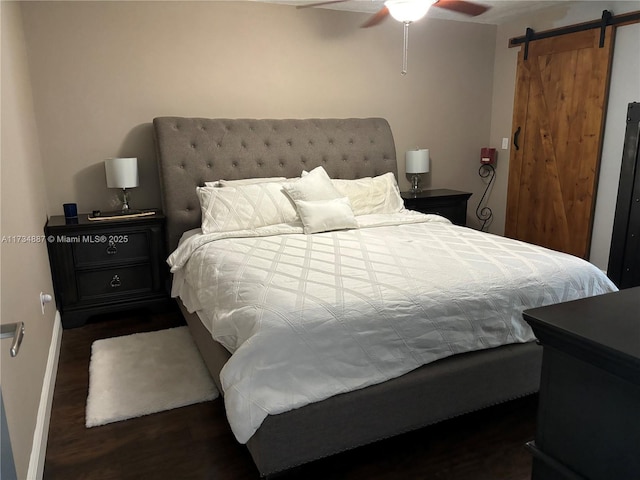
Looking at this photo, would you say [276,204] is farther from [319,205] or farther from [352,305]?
[352,305]

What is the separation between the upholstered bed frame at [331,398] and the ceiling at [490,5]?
1318 millimetres

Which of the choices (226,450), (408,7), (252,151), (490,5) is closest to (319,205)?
(252,151)

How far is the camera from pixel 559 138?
4.24m

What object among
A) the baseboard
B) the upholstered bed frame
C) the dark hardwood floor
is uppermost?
the upholstered bed frame

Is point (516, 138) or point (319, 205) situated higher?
point (516, 138)

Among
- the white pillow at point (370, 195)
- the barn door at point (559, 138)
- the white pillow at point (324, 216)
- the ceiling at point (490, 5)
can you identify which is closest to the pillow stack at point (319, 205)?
the white pillow at point (324, 216)

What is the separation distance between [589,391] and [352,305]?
1.08 meters

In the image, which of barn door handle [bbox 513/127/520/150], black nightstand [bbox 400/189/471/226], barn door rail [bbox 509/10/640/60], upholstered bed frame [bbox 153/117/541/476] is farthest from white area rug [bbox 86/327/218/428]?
barn door rail [bbox 509/10/640/60]

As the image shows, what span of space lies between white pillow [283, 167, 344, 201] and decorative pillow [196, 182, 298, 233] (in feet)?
0.21

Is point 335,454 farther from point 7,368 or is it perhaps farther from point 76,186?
point 76,186

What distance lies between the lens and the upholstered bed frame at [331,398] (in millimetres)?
1749

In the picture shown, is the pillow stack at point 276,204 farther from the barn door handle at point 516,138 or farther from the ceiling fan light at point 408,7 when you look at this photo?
the barn door handle at point 516,138

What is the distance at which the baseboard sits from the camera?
1819 mm

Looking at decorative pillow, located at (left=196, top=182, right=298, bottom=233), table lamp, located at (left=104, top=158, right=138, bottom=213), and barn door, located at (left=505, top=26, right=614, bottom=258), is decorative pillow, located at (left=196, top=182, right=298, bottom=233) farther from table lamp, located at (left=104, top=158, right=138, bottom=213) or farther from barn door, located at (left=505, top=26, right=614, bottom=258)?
barn door, located at (left=505, top=26, right=614, bottom=258)
